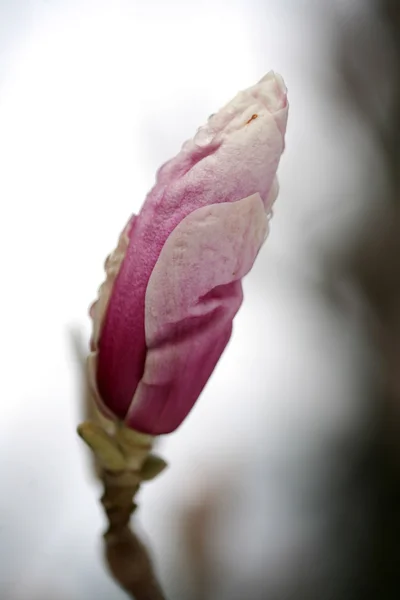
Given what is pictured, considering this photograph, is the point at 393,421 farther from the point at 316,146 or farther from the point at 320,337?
the point at 316,146

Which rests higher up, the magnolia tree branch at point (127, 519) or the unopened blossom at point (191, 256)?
the unopened blossom at point (191, 256)

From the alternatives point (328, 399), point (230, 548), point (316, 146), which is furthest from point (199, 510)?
point (316, 146)

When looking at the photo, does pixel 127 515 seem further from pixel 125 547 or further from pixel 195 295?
pixel 195 295

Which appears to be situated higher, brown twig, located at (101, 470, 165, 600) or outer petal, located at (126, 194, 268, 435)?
outer petal, located at (126, 194, 268, 435)

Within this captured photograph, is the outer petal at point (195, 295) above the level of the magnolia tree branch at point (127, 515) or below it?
above

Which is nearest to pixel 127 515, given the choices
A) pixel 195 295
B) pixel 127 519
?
pixel 127 519

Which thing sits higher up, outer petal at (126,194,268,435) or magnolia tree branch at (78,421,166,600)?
outer petal at (126,194,268,435)
